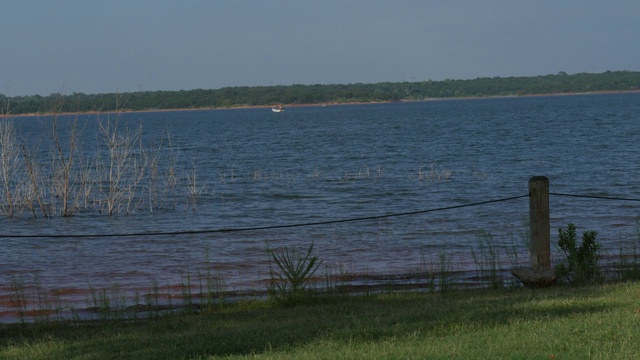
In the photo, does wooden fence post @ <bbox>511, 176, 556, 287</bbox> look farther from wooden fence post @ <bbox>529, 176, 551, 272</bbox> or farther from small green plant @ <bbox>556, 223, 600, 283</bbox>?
small green plant @ <bbox>556, 223, 600, 283</bbox>

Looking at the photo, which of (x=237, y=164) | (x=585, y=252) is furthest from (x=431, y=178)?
(x=585, y=252)

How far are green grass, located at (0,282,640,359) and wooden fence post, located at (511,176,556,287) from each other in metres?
0.28

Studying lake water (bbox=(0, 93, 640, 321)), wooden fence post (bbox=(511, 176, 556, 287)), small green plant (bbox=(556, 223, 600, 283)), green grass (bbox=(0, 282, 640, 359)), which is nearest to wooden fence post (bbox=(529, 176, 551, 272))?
wooden fence post (bbox=(511, 176, 556, 287))

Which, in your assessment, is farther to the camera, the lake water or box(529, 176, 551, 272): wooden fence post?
the lake water

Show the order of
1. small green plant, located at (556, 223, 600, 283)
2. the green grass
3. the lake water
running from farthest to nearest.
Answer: the lake water → small green plant, located at (556, 223, 600, 283) → the green grass

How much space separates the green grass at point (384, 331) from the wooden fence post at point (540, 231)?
10.9 inches

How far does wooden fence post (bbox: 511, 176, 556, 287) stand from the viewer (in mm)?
10602

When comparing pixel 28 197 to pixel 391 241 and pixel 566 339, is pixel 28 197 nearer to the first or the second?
pixel 391 241

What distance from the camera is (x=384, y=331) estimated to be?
8.05 metres

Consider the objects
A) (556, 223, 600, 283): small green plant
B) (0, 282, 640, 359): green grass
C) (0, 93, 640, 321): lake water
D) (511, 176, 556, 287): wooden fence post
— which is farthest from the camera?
(0, 93, 640, 321): lake water

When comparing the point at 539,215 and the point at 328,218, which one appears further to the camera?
the point at 328,218

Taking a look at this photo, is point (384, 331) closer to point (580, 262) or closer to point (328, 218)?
point (580, 262)

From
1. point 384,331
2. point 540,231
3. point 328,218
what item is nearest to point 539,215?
point 540,231

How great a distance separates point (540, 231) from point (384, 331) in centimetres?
331
